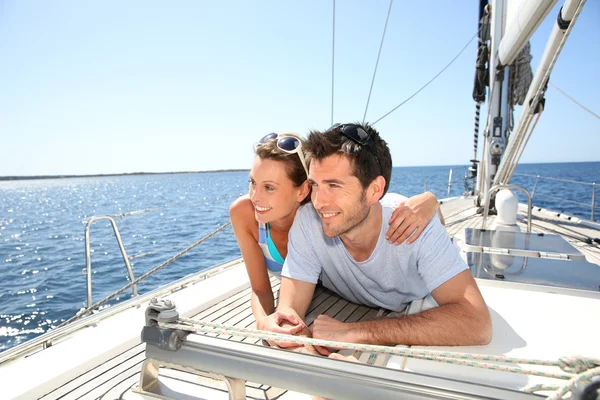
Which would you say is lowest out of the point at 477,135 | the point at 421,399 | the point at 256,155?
the point at 421,399

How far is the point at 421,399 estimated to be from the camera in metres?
0.87

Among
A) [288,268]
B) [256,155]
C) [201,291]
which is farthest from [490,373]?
[201,291]

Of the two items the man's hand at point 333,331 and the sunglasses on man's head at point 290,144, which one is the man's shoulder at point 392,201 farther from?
the man's hand at point 333,331

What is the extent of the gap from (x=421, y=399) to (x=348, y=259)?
113 centimetres

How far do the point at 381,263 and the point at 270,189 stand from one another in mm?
714

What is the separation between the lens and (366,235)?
6.19 ft

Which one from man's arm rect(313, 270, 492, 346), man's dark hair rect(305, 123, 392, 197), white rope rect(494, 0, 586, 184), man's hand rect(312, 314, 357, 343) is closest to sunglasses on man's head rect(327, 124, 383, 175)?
man's dark hair rect(305, 123, 392, 197)

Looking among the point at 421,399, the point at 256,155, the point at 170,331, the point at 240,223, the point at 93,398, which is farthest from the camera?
the point at 240,223

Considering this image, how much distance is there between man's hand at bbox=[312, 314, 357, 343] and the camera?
1.61 metres

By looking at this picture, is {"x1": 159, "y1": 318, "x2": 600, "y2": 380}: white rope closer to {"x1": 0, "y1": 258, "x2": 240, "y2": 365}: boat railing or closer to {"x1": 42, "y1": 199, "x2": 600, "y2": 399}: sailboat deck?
{"x1": 42, "y1": 199, "x2": 600, "y2": 399}: sailboat deck

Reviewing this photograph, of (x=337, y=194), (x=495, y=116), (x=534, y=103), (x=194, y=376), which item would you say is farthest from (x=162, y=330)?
(x=495, y=116)

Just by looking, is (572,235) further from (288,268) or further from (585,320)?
(288,268)

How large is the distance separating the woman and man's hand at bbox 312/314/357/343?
300mm

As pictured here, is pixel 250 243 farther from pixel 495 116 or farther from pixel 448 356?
pixel 495 116
